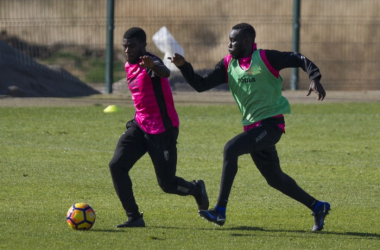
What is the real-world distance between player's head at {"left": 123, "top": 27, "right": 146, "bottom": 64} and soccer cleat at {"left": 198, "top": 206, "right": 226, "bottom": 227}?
5.05 ft

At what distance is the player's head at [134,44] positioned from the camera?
23.4 feet

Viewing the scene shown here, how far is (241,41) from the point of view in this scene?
7.20 metres

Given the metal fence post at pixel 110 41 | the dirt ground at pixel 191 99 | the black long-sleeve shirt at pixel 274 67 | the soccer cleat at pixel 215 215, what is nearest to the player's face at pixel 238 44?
the black long-sleeve shirt at pixel 274 67

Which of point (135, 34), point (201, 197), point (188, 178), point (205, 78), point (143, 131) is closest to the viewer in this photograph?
point (135, 34)

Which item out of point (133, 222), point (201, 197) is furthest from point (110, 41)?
point (133, 222)

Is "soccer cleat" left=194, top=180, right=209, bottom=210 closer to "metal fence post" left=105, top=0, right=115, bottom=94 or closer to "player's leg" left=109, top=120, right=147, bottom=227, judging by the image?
"player's leg" left=109, top=120, right=147, bottom=227

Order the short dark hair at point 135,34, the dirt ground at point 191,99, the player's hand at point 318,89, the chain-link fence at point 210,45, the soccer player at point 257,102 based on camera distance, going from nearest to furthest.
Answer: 1. the player's hand at point 318,89
2. the soccer player at point 257,102
3. the short dark hair at point 135,34
4. the dirt ground at point 191,99
5. the chain-link fence at point 210,45

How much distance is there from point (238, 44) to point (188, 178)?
3578mm

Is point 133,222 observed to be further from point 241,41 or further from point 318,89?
point 318,89

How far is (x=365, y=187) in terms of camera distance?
32.2 ft

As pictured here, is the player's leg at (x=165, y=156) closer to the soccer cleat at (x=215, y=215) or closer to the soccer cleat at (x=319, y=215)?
the soccer cleat at (x=215, y=215)

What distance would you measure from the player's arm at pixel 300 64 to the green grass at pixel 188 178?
132cm

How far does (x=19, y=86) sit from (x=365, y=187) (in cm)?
1243

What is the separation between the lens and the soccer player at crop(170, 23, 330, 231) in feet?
22.8
